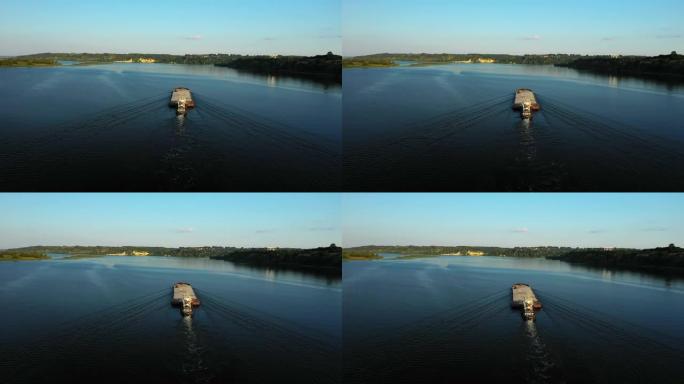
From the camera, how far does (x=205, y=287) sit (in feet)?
89.3

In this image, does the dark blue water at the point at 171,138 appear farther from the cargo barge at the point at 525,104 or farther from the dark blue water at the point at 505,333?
the cargo barge at the point at 525,104

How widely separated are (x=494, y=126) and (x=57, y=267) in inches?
1322

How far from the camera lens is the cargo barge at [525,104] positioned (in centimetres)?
1994

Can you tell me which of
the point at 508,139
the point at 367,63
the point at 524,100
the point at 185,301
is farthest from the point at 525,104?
the point at 185,301

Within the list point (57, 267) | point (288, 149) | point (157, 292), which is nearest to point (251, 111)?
point (288, 149)

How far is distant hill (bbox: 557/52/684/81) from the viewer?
27719 mm

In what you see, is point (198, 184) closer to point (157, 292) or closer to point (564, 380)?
point (564, 380)

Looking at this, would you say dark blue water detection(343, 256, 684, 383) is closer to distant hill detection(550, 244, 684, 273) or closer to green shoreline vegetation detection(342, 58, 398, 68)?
distant hill detection(550, 244, 684, 273)

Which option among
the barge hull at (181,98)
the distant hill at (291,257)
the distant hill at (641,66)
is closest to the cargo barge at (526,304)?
the distant hill at (291,257)

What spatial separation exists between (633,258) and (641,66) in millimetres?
12883

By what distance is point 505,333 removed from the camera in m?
17.6

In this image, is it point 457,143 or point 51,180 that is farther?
point 457,143

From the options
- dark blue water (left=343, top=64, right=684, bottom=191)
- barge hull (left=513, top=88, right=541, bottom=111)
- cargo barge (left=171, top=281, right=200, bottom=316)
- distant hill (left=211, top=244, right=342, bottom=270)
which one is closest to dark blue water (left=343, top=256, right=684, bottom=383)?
distant hill (left=211, top=244, right=342, bottom=270)

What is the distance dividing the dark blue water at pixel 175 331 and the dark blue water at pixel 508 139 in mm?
5008
